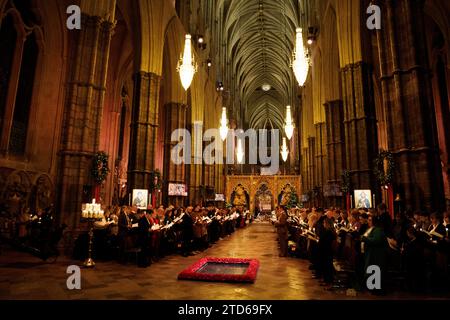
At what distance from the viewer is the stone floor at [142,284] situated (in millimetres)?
4910

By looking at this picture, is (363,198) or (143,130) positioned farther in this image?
(143,130)

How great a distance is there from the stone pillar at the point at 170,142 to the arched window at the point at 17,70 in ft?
25.2

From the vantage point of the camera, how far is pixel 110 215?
10047mm

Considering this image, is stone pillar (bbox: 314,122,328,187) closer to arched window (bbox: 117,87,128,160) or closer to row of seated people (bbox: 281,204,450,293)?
arched window (bbox: 117,87,128,160)

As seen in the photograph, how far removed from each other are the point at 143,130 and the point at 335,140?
11283 millimetres

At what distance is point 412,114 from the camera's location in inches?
350

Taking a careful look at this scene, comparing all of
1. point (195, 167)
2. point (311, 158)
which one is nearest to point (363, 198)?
point (195, 167)

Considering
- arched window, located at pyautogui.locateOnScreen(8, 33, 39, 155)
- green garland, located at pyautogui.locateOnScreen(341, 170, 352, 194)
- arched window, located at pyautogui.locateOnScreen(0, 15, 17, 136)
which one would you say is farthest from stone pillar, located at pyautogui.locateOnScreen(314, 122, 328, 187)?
arched window, located at pyautogui.locateOnScreen(0, 15, 17, 136)

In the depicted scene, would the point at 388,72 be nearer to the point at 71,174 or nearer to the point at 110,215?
the point at 110,215

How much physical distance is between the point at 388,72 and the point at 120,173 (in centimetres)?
1927

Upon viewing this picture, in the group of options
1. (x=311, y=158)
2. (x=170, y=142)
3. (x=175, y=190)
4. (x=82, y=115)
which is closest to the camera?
(x=82, y=115)

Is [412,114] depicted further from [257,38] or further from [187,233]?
[257,38]
